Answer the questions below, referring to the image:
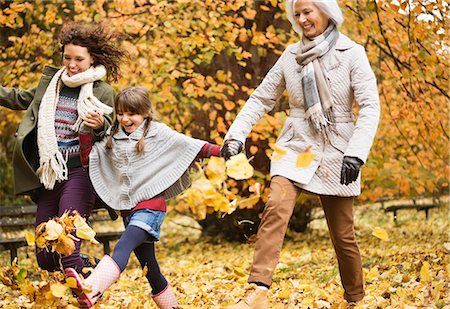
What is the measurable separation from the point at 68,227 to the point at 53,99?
4.49 feet

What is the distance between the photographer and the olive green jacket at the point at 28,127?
485cm

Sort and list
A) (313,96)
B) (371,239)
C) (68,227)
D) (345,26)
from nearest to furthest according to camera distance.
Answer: (68,227) < (313,96) < (345,26) < (371,239)

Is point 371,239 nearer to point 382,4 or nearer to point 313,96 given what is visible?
point 382,4

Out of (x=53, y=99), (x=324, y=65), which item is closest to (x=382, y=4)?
(x=324, y=65)

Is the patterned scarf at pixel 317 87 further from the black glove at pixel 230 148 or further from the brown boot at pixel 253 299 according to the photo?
the brown boot at pixel 253 299

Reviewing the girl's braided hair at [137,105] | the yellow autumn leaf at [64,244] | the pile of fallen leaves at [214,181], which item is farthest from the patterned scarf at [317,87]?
the yellow autumn leaf at [64,244]

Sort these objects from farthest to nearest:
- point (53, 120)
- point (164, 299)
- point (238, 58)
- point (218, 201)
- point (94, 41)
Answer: point (238, 58) < point (94, 41) < point (53, 120) < point (164, 299) < point (218, 201)

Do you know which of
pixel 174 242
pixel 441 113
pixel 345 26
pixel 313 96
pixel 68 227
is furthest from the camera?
pixel 174 242

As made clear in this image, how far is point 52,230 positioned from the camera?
12.0ft

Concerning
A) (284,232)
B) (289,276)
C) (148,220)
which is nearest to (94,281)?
(148,220)

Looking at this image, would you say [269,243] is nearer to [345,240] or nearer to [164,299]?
[345,240]

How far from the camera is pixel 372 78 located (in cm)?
436

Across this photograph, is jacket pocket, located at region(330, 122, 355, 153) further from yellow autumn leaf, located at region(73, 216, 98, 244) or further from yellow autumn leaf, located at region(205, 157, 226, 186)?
yellow autumn leaf, located at region(73, 216, 98, 244)

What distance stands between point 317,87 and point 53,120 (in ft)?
5.39
